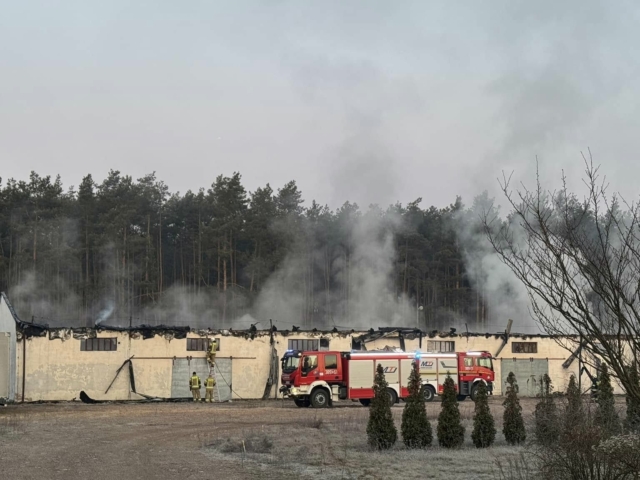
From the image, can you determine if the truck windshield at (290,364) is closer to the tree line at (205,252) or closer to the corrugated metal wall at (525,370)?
the corrugated metal wall at (525,370)

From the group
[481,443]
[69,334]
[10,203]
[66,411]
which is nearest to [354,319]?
[10,203]

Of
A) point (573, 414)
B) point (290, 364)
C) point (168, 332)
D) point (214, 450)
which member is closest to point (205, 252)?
point (168, 332)

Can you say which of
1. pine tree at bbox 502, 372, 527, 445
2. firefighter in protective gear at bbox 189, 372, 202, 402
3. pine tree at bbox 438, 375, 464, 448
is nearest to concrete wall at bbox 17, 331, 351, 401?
firefighter in protective gear at bbox 189, 372, 202, 402

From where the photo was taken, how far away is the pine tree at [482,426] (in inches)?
784

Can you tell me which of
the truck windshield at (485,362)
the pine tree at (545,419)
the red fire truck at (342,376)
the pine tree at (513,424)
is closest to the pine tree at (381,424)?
the pine tree at (513,424)

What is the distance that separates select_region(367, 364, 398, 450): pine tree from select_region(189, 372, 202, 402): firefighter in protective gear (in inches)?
817

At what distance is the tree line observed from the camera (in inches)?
2726

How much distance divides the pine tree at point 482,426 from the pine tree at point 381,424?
6.65 feet

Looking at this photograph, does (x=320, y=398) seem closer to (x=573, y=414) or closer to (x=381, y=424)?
(x=381, y=424)

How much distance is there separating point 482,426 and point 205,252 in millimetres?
53785

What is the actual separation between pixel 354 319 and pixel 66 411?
45.7 m

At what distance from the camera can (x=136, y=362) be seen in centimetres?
4144

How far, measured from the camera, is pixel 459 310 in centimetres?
7631

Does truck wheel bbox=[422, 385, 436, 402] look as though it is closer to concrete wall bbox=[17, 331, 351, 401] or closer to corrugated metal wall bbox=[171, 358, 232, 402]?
concrete wall bbox=[17, 331, 351, 401]
